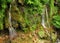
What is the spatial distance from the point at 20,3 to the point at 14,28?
4.06 ft

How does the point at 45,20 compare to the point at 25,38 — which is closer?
the point at 25,38

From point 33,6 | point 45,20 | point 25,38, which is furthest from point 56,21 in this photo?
point 25,38

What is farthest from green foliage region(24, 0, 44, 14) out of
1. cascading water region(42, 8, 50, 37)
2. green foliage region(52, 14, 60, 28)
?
green foliage region(52, 14, 60, 28)

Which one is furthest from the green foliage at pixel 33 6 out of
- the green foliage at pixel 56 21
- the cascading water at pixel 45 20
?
the green foliage at pixel 56 21

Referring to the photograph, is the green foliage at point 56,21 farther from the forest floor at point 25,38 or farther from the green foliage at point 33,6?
the forest floor at point 25,38

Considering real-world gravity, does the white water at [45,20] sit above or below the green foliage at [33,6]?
below

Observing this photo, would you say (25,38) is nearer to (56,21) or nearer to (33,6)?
(33,6)

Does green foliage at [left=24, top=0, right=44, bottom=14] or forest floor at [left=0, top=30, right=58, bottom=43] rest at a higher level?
green foliage at [left=24, top=0, right=44, bottom=14]

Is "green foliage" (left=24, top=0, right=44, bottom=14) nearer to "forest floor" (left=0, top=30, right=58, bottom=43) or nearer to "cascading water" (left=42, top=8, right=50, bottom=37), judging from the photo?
"cascading water" (left=42, top=8, right=50, bottom=37)

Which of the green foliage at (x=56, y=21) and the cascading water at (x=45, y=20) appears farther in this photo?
the cascading water at (x=45, y=20)

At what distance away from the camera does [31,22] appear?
11086 millimetres

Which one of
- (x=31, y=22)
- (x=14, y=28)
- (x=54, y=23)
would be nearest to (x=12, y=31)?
(x=14, y=28)

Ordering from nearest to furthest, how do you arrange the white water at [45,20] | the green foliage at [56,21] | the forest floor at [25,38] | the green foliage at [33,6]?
the forest floor at [25,38] < the green foliage at [33,6] < the green foliage at [56,21] < the white water at [45,20]

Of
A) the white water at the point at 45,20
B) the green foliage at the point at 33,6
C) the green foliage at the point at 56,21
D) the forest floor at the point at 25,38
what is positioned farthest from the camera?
the white water at the point at 45,20
